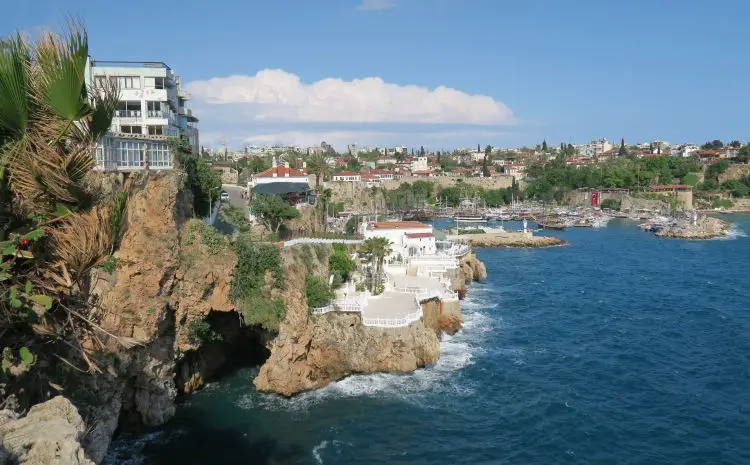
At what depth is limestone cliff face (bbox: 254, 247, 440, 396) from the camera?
28.2 meters

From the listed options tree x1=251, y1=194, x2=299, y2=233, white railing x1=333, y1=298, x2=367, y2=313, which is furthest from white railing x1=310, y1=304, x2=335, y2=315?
tree x1=251, y1=194, x2=299, y2=233

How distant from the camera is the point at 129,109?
119 ft

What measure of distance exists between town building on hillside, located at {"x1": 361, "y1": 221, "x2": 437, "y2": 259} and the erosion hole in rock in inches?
760

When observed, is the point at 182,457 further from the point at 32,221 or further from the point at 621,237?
the point at 621,237

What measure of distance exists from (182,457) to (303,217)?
29.2 meters

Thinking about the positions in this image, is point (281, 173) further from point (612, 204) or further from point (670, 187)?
point (670, 187)

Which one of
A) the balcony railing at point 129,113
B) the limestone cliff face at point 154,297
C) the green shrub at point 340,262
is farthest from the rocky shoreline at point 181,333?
the balcony railing at point 129,113

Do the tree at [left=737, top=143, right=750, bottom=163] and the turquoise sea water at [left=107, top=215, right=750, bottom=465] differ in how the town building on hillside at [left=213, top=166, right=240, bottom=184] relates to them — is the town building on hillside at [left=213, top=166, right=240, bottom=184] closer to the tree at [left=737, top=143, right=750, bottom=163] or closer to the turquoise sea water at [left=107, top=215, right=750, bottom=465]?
the turquoise sea water at [left=107, top=215, right=750, bottom=465]

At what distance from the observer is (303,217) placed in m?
49.8

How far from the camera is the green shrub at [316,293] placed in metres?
30.8

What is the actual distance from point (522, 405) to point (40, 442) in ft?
80.2

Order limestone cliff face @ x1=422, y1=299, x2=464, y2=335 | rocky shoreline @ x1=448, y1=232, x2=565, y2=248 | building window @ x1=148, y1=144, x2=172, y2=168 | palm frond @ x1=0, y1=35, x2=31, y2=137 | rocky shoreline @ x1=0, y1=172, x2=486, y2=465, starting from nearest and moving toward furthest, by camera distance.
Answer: palm frond @ x1=0, y1=35, x2=31, y2=137
rocky shoreline @ x1=0, y1=172, x2=486, y2=465
building window @ x1=148, y1=144, x2=172, y2=168
limestone cliff face @ x1=422, y1=299, x2=464, y2=335
rocky shoreline @ x1=448, y1=232, x2=565, y2=248

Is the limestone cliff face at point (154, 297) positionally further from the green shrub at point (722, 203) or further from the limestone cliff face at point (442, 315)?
the green shrub at point (722, 203)

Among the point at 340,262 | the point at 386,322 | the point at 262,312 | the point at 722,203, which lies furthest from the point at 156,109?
the point at 722,203
